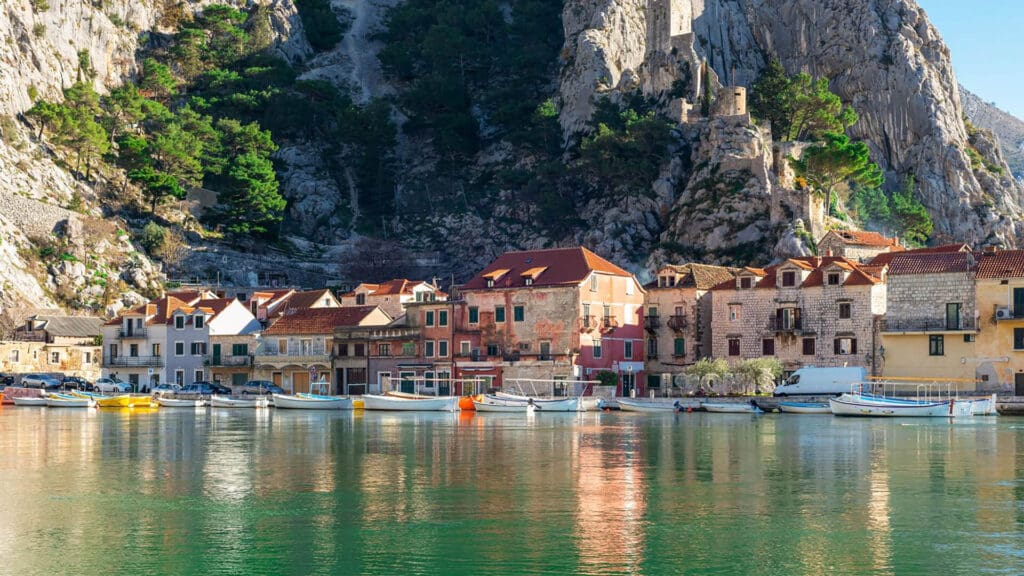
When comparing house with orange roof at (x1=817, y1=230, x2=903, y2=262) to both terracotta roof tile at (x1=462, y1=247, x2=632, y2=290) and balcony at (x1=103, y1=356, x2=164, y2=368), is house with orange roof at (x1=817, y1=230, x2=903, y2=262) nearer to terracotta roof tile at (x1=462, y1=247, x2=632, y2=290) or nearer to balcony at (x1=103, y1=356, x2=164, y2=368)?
terracotta roof tile at (x1=462, y1=247, x2=632, y2=290)

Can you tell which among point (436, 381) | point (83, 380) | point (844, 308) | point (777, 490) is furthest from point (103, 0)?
point (777, 490)

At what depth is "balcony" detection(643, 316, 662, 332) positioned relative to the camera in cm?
8662

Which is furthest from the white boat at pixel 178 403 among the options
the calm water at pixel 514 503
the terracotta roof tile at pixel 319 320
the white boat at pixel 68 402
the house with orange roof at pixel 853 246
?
the house with orange roof at pixel 853 246

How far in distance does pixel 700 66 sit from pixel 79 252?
53.8 m

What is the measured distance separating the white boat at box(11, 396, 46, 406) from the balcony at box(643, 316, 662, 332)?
38433mm

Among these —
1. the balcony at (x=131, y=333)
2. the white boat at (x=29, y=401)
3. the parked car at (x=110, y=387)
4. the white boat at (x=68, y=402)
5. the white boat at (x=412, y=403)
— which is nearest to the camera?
the white boat at (x=412, y=403)

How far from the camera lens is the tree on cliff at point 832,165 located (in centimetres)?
10425

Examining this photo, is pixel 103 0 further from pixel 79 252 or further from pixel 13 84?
pixel 79 252

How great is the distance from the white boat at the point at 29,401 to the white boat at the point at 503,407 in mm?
28174

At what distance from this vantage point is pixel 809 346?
80.1m

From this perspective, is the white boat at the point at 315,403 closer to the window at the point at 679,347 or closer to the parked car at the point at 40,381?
the parked car at the point at 40,381

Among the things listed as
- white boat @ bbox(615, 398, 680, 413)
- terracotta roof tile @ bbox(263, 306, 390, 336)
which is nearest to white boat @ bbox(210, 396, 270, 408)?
terracotta roof tile @ bbox(263, 306, 390, 336)

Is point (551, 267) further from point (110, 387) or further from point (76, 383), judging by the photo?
point (76, 383)

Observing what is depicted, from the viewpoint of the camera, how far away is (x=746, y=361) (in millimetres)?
79062
